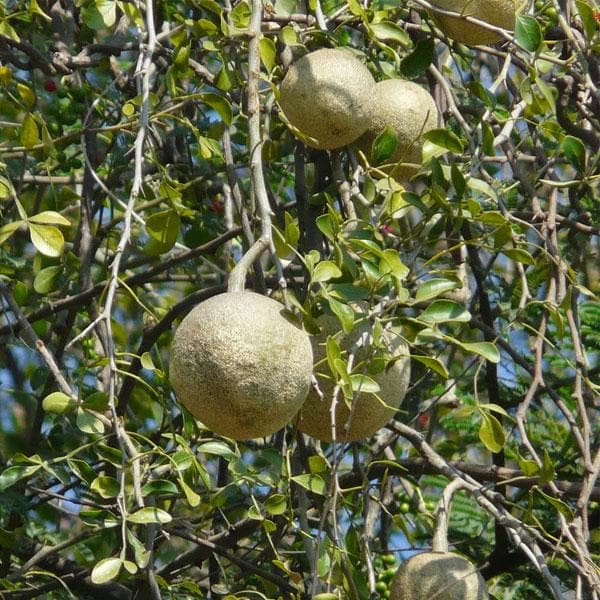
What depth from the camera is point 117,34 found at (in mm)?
3129

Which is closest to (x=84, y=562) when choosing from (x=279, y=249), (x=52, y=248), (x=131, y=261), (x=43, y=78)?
(x=131, y=261)

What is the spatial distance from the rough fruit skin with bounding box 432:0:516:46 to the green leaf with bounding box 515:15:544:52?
0.15 m

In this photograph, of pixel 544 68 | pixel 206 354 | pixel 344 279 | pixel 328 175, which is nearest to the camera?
pixel 206 354

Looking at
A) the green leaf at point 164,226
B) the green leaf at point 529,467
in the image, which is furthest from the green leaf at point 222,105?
the green leaf at point 529,467

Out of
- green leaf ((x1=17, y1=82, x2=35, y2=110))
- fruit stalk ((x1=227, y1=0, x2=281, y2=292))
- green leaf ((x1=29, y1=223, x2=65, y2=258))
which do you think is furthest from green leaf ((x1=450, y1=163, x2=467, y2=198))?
green leaf ((x1=17, y1=82, x2=35, y2=110))

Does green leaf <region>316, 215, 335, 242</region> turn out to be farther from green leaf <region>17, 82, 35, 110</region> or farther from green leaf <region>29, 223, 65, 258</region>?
green leaf <region>17, 82, 35, 110</region>

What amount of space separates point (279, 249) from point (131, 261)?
5.73ft

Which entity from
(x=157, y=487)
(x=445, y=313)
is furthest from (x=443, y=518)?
(x=157, y=487)

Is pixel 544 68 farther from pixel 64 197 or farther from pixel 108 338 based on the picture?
pixel 64 197

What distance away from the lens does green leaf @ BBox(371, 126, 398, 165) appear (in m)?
2.10

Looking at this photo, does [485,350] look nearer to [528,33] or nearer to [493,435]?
[493,435]

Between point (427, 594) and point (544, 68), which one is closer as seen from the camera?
point (427, 594)

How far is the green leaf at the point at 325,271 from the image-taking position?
1.74 meters

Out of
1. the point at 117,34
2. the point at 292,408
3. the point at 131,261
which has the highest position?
the point at 292,408
